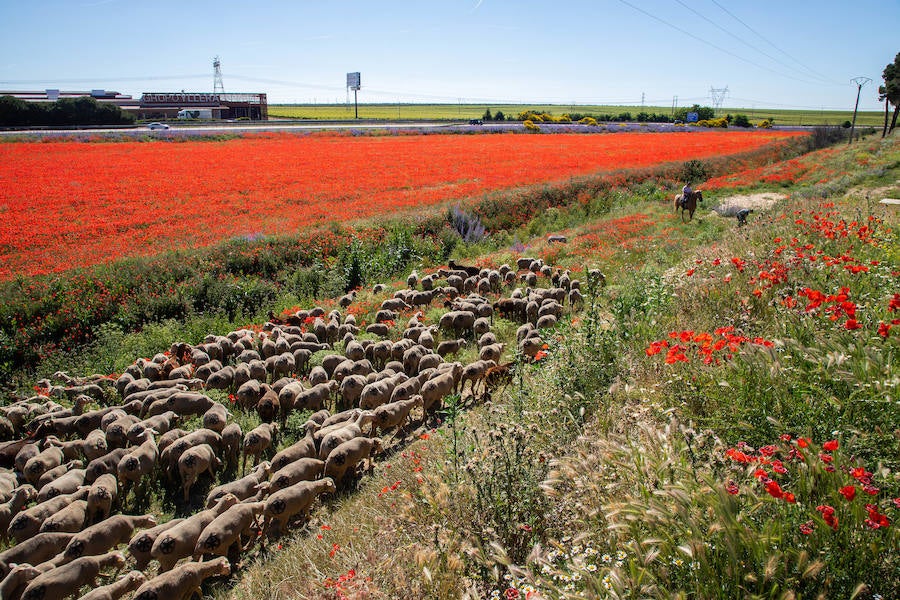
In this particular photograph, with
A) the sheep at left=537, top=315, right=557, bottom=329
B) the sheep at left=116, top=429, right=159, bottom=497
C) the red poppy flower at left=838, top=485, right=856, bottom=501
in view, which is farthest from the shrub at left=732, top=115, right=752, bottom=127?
the red poppy flower at left=838, top=485, right=856, bottom=501

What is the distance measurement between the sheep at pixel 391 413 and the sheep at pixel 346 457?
855mm

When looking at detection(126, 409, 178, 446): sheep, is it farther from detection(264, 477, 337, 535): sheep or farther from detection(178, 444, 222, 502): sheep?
detection(264, 477, 337, 535): sheep

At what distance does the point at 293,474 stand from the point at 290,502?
24.5 inches

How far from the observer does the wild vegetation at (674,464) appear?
306cm

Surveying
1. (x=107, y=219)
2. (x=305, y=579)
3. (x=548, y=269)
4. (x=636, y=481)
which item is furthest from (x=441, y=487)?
(x=107, y=219)

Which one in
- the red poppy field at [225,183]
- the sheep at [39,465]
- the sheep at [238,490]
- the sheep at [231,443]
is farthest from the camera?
the red poppy field at [225,183]

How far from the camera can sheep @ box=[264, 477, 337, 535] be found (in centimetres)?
689

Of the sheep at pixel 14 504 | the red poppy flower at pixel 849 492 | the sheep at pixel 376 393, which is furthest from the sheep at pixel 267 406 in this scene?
the red poppy flower at pixel 849 492

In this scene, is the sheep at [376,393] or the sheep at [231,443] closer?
the sheep at [231,443]

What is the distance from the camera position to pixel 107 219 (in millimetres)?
23453

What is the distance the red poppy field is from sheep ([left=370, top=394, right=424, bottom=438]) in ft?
44.8

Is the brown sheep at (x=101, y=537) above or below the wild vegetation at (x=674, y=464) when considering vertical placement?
below

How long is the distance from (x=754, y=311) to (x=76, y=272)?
17923 mm

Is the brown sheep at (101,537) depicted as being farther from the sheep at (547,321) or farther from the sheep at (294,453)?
the sheep at (547,321)
